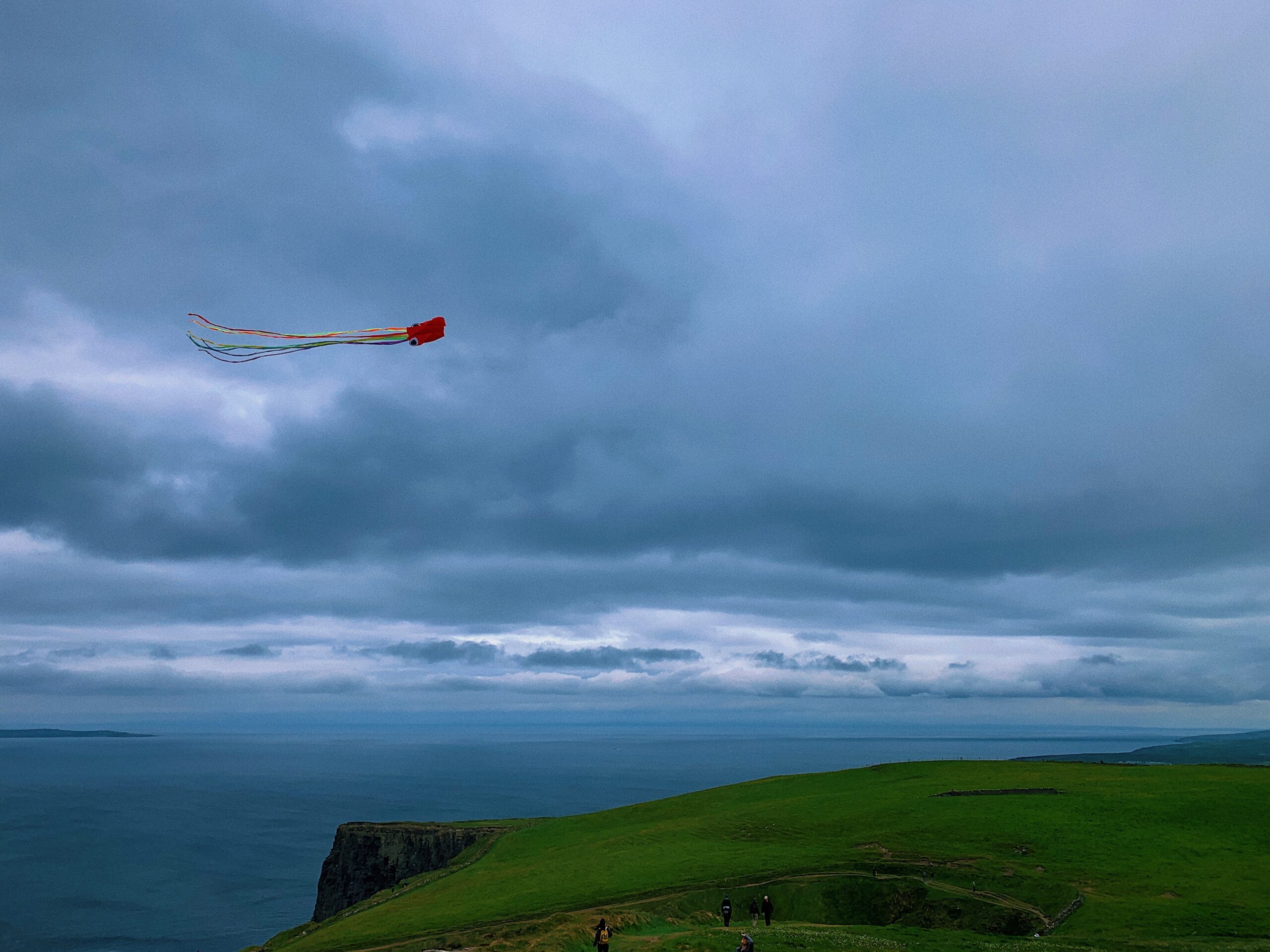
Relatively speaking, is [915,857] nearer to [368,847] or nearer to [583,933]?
[583,933]

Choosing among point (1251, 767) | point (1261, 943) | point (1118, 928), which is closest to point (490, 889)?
point (1118, 928)

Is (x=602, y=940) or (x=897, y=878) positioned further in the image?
(x=897, y=878)

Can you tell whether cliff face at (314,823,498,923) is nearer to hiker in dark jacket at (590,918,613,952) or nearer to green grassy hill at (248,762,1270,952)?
green grassy hill at (248,762,1270,952)

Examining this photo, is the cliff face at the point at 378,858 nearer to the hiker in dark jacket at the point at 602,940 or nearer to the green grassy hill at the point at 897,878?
the green grassy hill at the point at 897,878

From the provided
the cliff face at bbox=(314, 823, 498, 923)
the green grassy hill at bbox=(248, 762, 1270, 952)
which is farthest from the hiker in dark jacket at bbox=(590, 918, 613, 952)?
the cliff face at bbox=(314, 823, 498, 923)

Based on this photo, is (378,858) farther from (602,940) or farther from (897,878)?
(602,940)

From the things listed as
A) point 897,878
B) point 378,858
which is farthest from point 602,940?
point 378,858
